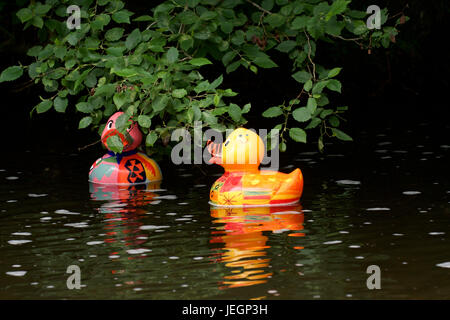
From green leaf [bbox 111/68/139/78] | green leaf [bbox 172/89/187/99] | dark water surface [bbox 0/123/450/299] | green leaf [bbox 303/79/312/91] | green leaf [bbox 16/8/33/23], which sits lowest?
dark water surface [bbox 0/123/450/299]

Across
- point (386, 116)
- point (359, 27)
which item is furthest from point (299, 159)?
point (386, 116)

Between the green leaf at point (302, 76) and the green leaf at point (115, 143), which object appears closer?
the green leaf at point (302, 76)

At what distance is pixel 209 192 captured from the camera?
12.9 m

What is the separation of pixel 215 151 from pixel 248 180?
0.66 meters

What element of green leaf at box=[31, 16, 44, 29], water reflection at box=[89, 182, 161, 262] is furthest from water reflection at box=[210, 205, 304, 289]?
green leaf at box=[31, 16, 44, 29]

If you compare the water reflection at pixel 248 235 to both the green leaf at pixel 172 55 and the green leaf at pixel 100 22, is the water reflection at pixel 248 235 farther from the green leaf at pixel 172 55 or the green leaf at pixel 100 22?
the green leaf at pixel 100 22

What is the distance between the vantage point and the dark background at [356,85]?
1948 centimetres

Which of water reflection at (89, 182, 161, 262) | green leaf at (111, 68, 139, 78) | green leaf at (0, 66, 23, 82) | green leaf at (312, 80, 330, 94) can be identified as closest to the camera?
water reflection at (89, 182, 161, 262)

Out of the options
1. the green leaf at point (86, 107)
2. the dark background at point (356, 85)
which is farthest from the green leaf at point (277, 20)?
the dark background at point (356, 85)

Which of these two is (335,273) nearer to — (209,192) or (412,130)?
(209,192)

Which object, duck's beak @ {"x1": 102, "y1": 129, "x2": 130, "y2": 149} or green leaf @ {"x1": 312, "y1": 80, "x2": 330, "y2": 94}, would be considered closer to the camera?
green leaf @ {"x1": 312, "y1": 80, "x2": 330, "y2": 94}

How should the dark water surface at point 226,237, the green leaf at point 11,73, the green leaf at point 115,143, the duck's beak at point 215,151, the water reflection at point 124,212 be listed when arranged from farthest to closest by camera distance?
the green leaf at point 11,73
the green leaf at point 115,143
the duck's beak at point 215,151
the water reflection at point 124,212
the dark water surface at point 226,237

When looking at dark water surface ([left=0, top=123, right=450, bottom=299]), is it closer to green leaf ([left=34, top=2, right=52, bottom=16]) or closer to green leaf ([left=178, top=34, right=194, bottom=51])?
green leaf ([left=178, top=34, right=194, bottom=51])

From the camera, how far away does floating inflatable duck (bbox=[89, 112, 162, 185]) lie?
13500mm
